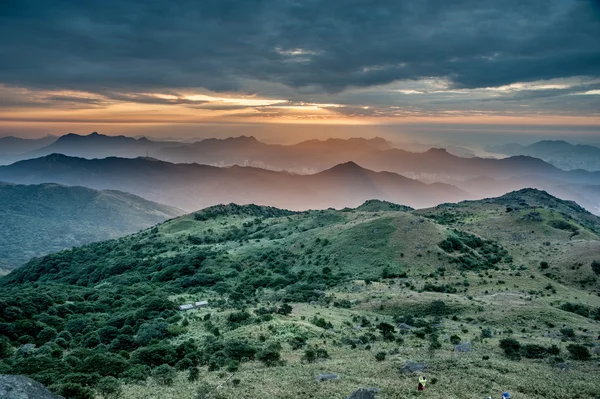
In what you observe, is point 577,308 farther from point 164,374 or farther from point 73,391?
point 73,391

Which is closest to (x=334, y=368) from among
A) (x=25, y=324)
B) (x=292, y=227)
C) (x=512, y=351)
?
(x=512, y=351)

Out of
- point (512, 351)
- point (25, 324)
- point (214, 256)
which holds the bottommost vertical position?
point (214, 256)

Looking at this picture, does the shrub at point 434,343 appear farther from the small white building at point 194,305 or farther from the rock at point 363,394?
the small white building at point 194,305

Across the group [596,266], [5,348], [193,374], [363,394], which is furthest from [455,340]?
[596,266]

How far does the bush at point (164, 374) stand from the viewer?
3516 centimetres

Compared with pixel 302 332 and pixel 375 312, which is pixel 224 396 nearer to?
pixel 302 332

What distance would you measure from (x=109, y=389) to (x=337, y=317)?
32223mm

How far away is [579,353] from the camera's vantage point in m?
37.8

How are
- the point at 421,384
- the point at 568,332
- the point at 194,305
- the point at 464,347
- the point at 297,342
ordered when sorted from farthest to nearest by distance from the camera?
the point at 194,305
the point at 568,332
the point at 297,342
the point at 464,347
the point at 421,384

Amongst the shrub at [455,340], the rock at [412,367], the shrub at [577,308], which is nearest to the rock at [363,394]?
the rock at [412,367]

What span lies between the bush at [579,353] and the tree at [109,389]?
40039 mm

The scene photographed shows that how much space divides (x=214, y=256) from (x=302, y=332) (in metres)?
67.2

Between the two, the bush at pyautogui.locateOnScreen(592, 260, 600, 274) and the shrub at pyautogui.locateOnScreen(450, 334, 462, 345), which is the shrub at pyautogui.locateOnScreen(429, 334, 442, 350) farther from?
the bush at pyautogui.locateOnScreen(592, 260, 600, 274)

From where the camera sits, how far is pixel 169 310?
2442 inches
